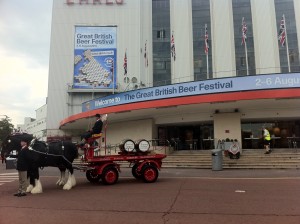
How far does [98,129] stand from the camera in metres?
12.3

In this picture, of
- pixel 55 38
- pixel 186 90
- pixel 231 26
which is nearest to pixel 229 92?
pixel 186 90

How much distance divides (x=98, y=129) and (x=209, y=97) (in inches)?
452

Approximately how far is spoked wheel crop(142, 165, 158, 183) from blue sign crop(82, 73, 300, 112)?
1077 cm

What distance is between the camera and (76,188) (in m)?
11.5

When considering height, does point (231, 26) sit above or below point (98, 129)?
above

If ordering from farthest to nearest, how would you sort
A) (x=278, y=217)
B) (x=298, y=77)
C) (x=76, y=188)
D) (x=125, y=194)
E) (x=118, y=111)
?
(x=118, y=111)
(x=298, y=77)
(x=76, y=188)
(x=125, y=194)
(x=278, y=217)

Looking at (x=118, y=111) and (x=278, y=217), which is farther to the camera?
(x=118, y=111)

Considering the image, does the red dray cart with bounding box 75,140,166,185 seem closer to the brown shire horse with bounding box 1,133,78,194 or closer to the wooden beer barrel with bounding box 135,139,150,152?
the wooden beer barrel with bounding box 135,139,150,152

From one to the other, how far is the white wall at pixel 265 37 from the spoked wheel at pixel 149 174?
29.7 metres

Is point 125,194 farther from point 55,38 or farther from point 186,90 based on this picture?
point 55,38

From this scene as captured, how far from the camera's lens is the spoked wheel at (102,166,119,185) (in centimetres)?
1208

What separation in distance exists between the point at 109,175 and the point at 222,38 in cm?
3264

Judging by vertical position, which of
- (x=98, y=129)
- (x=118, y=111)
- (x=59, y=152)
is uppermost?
(x=118, y=111)

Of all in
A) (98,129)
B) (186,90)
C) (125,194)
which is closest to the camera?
(125,194)
